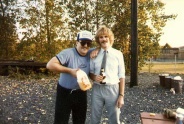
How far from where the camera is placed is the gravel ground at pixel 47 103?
7195mm

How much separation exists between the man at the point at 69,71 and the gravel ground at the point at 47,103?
271 cm

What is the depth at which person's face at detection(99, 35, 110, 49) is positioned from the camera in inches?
167

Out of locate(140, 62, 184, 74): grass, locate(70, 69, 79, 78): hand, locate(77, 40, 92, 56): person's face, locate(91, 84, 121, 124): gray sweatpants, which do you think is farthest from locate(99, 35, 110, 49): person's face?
locate(140, 62, 184, 74): grass

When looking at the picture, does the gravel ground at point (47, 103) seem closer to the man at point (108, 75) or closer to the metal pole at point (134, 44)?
the metal pole at point (134, 44)

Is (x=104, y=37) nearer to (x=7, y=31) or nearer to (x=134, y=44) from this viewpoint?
(x=134, y=44)

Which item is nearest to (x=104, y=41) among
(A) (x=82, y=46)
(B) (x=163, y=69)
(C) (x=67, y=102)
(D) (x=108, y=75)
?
(A) (x=82, y=46)

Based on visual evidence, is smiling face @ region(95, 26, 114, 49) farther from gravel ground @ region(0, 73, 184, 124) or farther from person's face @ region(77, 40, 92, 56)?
gravel ground @ region(0, 73, 184, 124)

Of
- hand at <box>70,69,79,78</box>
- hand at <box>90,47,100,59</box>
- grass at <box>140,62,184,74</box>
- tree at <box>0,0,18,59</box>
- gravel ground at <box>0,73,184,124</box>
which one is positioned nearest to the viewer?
hand at <box>70,69,79,78</box>

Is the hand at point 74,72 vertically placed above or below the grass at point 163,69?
above

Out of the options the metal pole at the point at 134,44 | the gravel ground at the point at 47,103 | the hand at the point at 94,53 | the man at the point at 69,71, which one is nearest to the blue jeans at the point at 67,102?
the man at the point at 69,71

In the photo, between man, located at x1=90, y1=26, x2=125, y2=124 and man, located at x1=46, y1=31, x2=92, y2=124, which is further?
man, located at x1=90, y1=26, x2=125, y2=124

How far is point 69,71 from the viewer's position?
153 inches

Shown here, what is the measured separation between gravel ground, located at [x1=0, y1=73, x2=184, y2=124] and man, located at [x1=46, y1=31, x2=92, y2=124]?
271cm

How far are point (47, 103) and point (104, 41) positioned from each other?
5.14m
